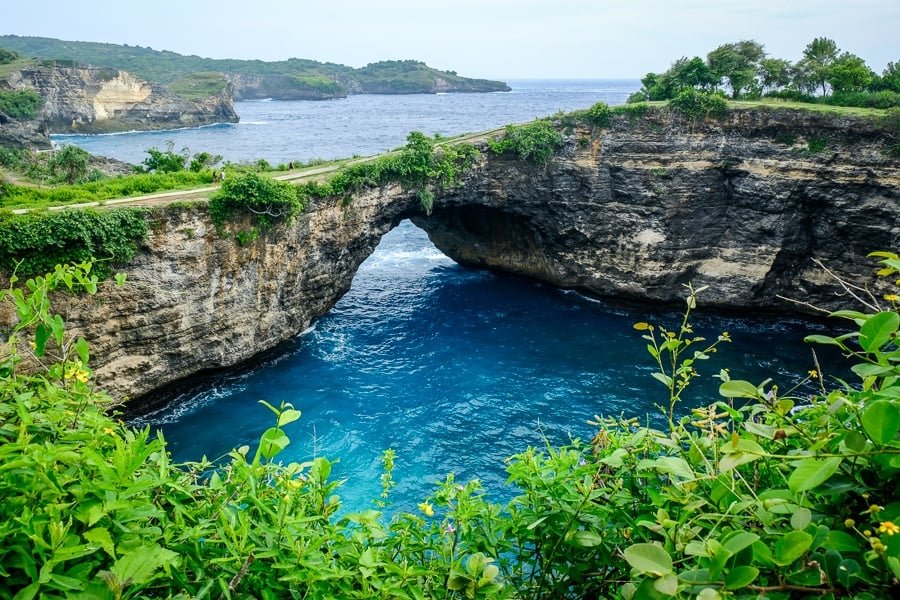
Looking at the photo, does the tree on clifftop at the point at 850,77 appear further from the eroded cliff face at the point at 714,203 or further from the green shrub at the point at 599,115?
the green shrub at the point at 599,115

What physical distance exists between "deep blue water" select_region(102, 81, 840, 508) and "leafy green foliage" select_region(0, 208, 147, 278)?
745 cm

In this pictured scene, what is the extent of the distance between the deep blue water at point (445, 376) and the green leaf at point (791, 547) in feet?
43.5

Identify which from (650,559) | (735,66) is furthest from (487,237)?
(650,559)

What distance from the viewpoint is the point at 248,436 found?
21.7m

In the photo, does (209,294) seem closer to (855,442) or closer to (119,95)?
(855,442)

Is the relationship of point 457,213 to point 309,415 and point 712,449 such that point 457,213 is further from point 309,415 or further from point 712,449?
point 712,449

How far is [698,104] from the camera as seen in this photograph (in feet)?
100.0

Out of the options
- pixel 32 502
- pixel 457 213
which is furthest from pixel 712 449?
pixel 457 213

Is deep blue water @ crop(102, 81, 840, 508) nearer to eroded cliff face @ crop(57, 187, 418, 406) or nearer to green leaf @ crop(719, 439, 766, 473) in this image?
eroded cliff face @ crop(57, 187, 418, 406)

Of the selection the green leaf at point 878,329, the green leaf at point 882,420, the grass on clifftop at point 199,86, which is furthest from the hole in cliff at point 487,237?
the grass on clifftop at point 199,86

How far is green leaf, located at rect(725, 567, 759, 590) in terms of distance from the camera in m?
2.51

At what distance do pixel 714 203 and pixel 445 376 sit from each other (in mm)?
18535

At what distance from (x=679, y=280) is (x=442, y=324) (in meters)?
14.3

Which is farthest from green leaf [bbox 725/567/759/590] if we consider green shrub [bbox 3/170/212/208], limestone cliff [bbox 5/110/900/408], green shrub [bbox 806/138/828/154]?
green shrub [bbox 806/138/828/154]
